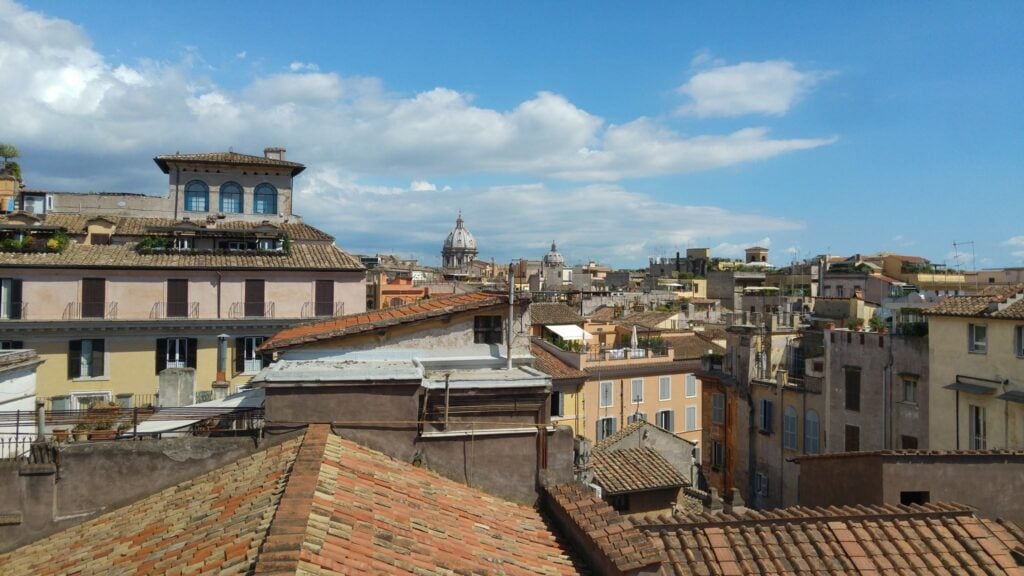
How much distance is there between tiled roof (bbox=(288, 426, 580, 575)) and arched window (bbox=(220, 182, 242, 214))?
32032 mm

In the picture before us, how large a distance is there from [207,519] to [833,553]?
745cm

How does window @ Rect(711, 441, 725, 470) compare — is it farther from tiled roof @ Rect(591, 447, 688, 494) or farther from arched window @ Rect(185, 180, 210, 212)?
arched window @ Rect(185, 180, 210, 212)

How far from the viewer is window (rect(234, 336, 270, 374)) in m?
29.2

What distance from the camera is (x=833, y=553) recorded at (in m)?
8.76

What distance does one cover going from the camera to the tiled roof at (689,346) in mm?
40562

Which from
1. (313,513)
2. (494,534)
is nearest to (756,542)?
(494,534)

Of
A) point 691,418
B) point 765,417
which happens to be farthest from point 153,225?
point 691,418

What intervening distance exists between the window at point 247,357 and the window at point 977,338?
1004 inches

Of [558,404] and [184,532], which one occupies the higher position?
[184,532]

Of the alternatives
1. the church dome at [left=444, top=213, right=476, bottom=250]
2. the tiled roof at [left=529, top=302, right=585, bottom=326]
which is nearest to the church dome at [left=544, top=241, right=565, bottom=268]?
the church dome at [left=444, top=213, right=476, bottom=250]

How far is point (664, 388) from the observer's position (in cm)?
3975

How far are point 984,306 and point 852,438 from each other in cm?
759

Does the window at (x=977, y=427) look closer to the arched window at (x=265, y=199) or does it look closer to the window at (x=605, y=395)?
the window at (x=605, y=395)

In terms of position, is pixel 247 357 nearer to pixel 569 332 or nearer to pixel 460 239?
pixel 569 332
